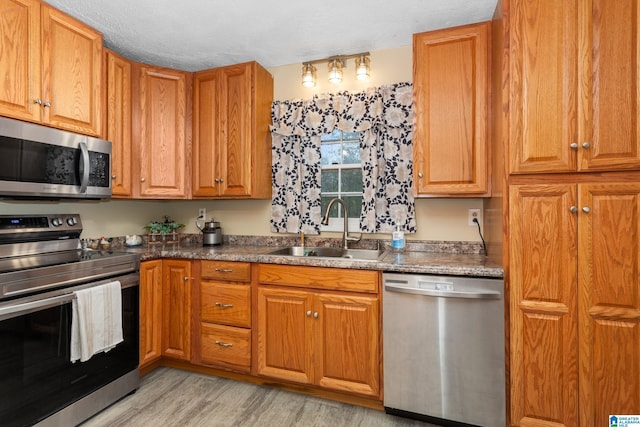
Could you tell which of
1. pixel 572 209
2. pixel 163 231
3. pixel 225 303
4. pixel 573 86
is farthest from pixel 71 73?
pixel 572 209

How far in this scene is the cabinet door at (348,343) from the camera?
191 cm

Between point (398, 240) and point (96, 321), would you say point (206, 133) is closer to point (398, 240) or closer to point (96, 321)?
point (96, 321)

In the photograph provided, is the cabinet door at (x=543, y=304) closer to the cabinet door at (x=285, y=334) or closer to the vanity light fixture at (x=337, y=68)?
the cabinet door at (x=285, y=334)

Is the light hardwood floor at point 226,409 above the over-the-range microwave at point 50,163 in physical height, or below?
below

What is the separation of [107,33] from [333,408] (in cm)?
289

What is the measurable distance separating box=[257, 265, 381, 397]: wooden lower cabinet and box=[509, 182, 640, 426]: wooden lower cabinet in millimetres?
751

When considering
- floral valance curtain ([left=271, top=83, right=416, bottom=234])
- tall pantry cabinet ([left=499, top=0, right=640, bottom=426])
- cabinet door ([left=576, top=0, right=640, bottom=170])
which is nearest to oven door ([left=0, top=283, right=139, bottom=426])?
floral valance curtain ([left=271, top=83, right=416, bottom=234])

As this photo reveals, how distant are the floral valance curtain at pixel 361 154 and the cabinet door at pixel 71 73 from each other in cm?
124

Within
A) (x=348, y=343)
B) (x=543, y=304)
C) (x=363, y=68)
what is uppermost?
(x=363, y=68)

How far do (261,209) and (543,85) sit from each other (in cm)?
214

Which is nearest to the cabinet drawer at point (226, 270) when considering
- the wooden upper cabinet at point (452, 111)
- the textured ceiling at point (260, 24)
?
the wooden upper cabinet at point (452, 111)

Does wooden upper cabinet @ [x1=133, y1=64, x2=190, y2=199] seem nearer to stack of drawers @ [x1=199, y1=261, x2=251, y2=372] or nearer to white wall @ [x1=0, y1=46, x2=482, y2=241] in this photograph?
white wall @ [x1=0, y1=46, x2=482, y2=241]

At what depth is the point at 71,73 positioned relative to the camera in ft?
6.48

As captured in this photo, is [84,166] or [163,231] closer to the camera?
[84,166]
